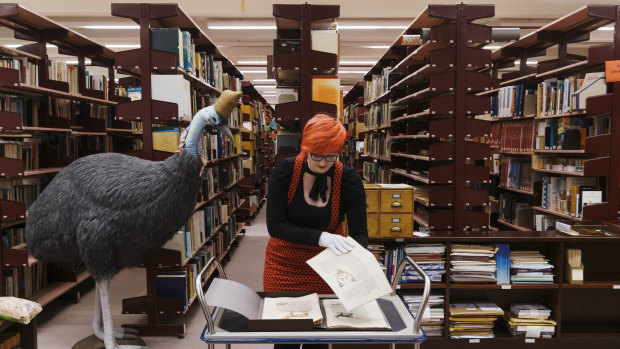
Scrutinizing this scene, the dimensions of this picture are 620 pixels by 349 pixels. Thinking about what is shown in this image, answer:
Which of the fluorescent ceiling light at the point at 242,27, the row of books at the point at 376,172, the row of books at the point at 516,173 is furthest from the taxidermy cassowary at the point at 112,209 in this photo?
the fluorescent ceiling light at the point at 242,27

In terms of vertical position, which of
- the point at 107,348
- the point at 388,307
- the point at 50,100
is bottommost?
the point at 107,348

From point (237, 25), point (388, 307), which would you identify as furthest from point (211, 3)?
point (388, 307)

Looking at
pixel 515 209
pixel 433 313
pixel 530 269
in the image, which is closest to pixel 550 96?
pixel 515 209

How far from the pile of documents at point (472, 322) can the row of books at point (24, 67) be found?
400cm

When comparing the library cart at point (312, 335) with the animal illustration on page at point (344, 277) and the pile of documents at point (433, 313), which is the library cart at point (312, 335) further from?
the pile of documents at point (433, 313)

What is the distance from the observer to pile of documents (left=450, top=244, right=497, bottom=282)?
3195 millimetres

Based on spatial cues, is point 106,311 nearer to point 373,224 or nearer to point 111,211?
point 111,211

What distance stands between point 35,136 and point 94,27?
457cm

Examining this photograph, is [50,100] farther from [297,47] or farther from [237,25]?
[237,25]

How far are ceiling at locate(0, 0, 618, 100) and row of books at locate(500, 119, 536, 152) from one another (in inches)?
93.5

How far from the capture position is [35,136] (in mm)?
4465

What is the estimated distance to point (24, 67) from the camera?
3982 mm

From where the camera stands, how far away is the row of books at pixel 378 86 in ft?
21.6

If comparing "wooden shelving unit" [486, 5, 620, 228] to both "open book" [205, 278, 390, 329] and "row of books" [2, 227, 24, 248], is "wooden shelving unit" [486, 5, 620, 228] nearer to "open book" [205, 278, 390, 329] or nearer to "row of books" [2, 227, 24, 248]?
"open book" [205, 278, 390, 329]
